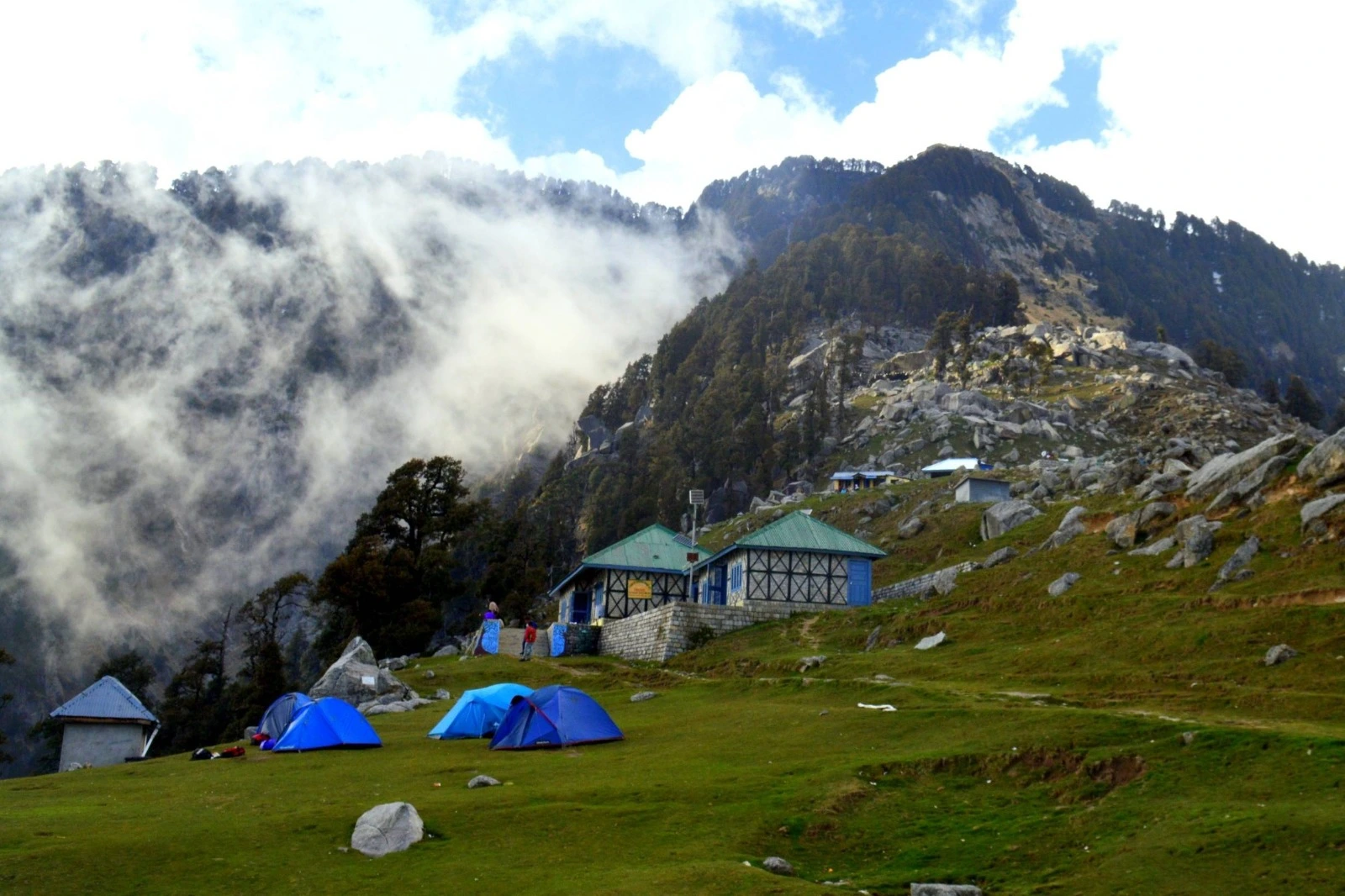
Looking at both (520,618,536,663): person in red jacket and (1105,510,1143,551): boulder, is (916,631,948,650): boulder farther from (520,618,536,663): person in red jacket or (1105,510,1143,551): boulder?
(520,618,536,663): person in red jacket

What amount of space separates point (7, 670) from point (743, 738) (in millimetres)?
124278

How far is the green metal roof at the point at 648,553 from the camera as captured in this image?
63.8 m

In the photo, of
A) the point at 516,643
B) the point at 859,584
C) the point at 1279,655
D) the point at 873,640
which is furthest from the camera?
the point at 516,643

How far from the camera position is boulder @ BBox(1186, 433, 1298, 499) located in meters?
39.5

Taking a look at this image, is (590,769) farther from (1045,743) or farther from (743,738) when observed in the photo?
(1045,743)

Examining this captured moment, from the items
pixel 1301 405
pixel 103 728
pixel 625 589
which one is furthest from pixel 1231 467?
pixel 1301 405

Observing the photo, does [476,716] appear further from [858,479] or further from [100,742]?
[858,479]

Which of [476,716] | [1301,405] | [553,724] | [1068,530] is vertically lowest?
[476,716]

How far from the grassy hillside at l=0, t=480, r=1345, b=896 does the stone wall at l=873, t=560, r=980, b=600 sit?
18.6 m

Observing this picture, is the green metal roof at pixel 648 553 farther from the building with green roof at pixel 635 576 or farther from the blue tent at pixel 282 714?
the blue tent at pixel 282 714

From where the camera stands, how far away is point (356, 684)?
4122cm

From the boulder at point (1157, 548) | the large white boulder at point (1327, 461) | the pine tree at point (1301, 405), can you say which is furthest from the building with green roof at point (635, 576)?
the pine tree at point (1301, 405)

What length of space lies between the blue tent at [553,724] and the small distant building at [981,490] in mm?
53186

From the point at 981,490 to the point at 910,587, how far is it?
67.3ft
